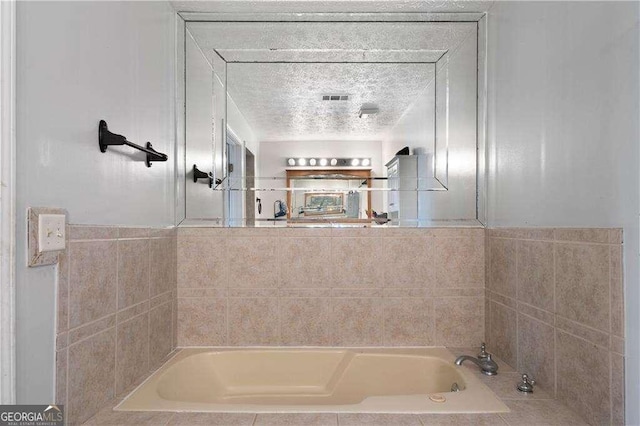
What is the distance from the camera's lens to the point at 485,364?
5.42 ft

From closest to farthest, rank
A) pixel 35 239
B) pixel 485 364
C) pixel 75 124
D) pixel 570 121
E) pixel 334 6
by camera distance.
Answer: pixel 35 239 → pixel 75 124 → pixel 570 121 → pixel 485 364 → pixel 334 6

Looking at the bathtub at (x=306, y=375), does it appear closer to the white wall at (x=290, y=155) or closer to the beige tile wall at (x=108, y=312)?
the beige tile wall at (x=108, y=312)

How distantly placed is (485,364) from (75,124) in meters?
1.76

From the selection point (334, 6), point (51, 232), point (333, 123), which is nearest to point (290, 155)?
point (333, 123)

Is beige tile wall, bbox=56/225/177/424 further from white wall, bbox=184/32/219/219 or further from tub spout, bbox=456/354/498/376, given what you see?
tub spout, bbox=456/354/498/376

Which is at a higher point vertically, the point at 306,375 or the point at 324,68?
the point at 324,68

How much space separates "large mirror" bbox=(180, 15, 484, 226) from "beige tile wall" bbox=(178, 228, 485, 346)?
0.11 m

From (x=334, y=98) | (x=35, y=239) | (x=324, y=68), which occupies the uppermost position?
(x=324, y=68)

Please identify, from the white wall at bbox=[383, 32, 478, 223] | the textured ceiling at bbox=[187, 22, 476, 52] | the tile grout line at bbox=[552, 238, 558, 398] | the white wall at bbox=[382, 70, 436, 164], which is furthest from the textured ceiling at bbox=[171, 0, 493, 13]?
the tile grout line at bbox=[552, 238, 558, 398]

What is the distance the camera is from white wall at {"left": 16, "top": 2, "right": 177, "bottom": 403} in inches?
38.0

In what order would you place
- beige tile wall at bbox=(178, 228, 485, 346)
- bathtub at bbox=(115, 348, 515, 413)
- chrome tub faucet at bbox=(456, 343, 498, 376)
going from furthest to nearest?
beige tile wall at bbox=(178, 228, 485, 346), bathtub at bbox=(115, 348, 515, 413), chrome tub faucet at bbox=(456, 343, 498, 376)

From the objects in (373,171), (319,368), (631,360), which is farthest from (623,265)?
(319,368)

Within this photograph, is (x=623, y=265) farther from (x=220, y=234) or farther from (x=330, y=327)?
(x=220, y=234)

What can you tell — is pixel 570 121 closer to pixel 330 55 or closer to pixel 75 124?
pixel 330 55
